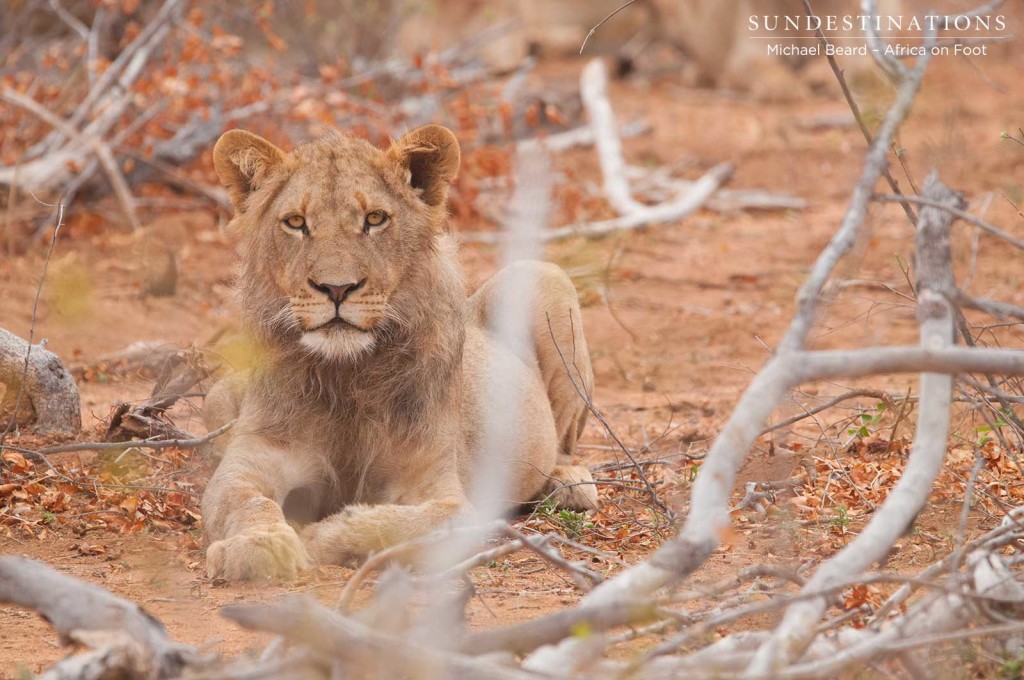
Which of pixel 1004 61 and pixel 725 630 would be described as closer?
pixel 725 630

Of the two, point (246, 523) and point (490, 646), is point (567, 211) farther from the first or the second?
point (490, 646)

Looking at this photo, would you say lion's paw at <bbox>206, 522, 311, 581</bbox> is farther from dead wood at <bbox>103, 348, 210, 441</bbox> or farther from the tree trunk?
the tree trunk

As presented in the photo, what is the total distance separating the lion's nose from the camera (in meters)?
4.19

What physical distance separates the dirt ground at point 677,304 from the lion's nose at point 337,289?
83 centimetres

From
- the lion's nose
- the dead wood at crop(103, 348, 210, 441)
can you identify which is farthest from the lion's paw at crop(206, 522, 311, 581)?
the dead wood at crop(103, 348, 210, 441)

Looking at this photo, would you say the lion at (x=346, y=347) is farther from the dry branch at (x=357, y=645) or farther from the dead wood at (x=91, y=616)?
the dry branch at (x=357, y=645)

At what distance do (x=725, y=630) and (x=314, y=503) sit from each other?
1.84m

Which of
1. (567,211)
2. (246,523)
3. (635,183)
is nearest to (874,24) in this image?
(246,523)

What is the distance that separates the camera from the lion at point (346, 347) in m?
4.22

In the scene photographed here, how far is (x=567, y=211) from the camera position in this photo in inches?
428

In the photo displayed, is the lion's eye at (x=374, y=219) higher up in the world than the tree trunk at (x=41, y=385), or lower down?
higher up

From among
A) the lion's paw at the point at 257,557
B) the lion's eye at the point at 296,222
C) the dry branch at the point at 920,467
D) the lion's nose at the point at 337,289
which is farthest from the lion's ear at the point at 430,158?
the dry branch at the point at 920,467

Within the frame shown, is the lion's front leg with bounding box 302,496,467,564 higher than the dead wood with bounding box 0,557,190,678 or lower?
lower

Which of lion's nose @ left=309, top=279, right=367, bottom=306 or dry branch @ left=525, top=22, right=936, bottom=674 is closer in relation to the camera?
dry branch @ left=525, top=22, right=936, bottom=674
